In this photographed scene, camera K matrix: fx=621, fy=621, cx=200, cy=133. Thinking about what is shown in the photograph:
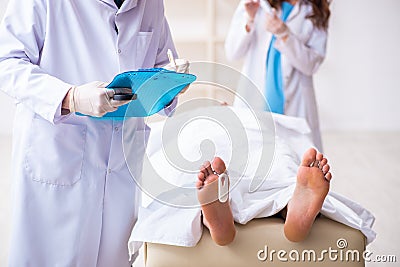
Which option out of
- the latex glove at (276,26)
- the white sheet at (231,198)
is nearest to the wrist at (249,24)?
the latex glove at (276,26)

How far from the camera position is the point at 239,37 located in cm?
277

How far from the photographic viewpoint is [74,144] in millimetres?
1387

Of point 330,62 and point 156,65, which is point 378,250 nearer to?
point 156,65

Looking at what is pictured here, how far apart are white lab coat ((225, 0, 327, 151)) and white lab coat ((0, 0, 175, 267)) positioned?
4.28ft

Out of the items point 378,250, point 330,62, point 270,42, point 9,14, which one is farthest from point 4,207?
point 330,62

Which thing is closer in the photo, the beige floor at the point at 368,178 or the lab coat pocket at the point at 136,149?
the lab coat pocket at the point at 136,149

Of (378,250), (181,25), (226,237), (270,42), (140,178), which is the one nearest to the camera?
(140,178)

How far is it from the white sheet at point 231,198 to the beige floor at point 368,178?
0.74 meters

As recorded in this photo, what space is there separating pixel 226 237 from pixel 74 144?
18.6 inches

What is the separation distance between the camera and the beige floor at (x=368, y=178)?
8.76 feet

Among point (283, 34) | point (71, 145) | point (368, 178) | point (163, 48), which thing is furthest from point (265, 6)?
point (71, 145)

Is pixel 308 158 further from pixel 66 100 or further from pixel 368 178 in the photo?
pixel 368 178

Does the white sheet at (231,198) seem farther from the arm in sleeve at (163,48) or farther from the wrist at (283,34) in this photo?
the wrist at (283,34)

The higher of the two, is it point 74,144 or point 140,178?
point 74,144
